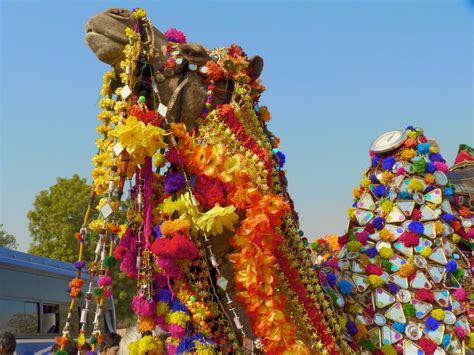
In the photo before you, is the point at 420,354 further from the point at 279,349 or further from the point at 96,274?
the point at 96,274

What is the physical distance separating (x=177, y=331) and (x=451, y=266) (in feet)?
9.74

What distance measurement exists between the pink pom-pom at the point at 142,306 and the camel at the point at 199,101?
1.56 feet

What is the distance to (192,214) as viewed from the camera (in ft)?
11.3

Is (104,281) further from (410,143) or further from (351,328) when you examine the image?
(410,143)

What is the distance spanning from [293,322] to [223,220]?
33.4 inches

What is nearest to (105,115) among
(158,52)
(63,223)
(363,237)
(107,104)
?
(107,104)

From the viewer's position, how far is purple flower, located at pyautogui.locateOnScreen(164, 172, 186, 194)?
11.7ft

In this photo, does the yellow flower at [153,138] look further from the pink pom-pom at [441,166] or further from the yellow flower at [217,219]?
the pink pom-pom at [441,166]

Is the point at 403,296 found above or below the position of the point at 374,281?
below

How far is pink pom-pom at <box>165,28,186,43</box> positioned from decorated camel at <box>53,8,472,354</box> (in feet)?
0.04

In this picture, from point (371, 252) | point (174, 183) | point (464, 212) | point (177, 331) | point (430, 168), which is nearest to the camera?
point (177, 331)

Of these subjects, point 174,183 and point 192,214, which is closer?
point 192,214

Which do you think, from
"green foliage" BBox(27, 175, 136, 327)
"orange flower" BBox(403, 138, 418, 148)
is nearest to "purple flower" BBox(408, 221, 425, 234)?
"orange flower" BBox(403, 138, 418, 148)

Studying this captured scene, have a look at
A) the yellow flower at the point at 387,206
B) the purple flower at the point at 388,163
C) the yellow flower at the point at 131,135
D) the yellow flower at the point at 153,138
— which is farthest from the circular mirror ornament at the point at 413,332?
the yellow flower at the point at 131,135
